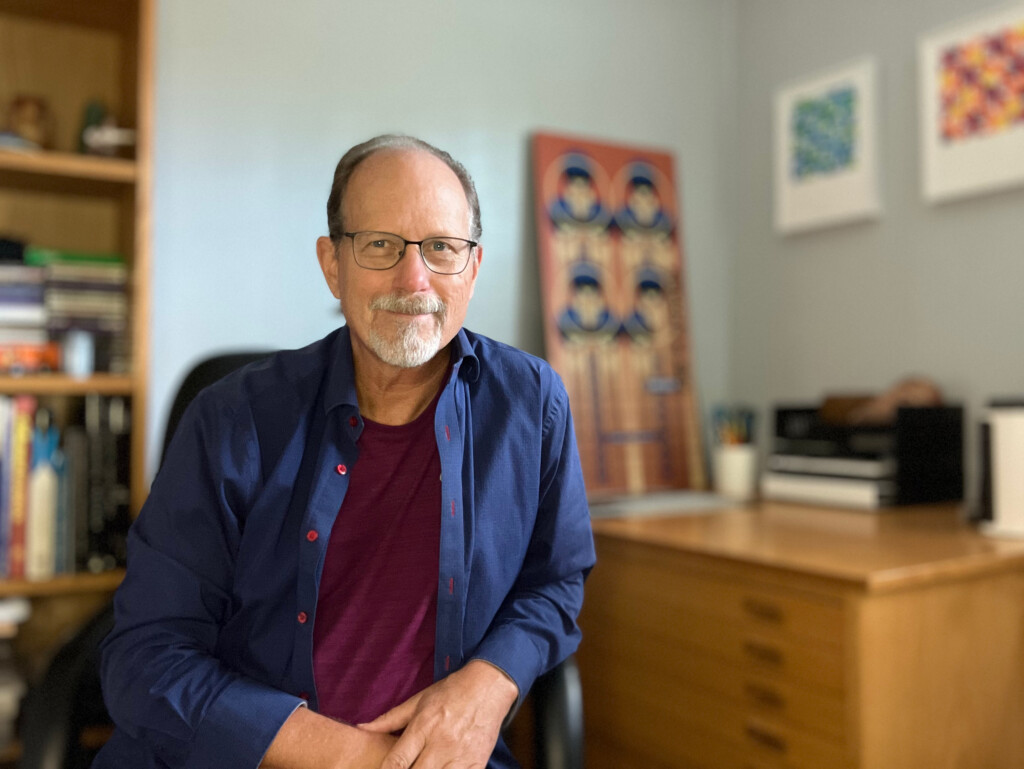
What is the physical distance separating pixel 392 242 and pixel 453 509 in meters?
0.32

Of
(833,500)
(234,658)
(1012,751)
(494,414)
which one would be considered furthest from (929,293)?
(234,658)

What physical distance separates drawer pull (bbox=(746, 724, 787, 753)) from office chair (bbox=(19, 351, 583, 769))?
0.54 meters

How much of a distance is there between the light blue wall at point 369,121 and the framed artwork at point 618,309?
9 centimetres

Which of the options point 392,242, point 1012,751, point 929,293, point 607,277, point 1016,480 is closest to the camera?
Result: point 392,242

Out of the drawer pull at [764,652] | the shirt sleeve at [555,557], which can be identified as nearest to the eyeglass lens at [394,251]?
the shirt sleeve at [555,557]

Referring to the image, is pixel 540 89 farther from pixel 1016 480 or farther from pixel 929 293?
pixel 1016 480

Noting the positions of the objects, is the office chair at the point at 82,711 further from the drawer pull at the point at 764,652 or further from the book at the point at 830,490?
the book at the point at 830,490

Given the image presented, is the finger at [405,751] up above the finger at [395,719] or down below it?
below

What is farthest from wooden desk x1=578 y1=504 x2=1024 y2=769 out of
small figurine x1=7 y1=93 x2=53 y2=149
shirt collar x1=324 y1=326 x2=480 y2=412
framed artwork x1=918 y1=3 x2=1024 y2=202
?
small figurine x1=7 y1=93 x2=53 y2=149

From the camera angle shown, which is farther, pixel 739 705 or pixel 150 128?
pixel 150 128

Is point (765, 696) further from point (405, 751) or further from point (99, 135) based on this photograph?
point (99, 135)

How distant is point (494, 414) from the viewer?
3.58 ft

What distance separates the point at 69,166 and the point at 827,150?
5.99 feet

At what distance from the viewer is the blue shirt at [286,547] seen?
37.2 inches
